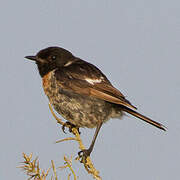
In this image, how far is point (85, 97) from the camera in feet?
16.1

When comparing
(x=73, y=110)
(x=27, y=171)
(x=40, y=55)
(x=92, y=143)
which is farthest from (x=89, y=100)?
(x=27, y=171)

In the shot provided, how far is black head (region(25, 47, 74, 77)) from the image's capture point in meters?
5.48

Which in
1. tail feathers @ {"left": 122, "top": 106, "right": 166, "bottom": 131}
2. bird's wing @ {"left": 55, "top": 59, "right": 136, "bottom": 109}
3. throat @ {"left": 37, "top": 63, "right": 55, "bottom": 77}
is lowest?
tail feathers @ {"left": 122, "top": 106, "right": 166, "bottom": 131}

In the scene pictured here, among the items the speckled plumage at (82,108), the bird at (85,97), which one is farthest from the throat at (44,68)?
the speckled plumage at (82,108)

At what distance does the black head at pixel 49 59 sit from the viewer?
5.48m

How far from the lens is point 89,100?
4.89 meters

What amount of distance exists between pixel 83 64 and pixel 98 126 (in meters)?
1.00

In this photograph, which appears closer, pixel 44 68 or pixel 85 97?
pixel 85 97

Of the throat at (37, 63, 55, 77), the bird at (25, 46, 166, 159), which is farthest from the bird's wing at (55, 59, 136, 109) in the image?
the throat at (37, 63, 55, 77)

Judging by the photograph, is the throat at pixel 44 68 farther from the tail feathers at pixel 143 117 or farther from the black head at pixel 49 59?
the tail feathers at pixel 143 117

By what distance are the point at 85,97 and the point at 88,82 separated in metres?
0.22

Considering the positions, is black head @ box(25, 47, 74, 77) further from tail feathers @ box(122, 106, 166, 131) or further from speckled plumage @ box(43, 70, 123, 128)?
tail feathers @ box(122, 106, 166, 131)

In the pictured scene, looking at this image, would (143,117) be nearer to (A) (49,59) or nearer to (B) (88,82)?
(B) (88,82)

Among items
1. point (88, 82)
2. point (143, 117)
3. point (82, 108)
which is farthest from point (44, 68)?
point (143, 117)
